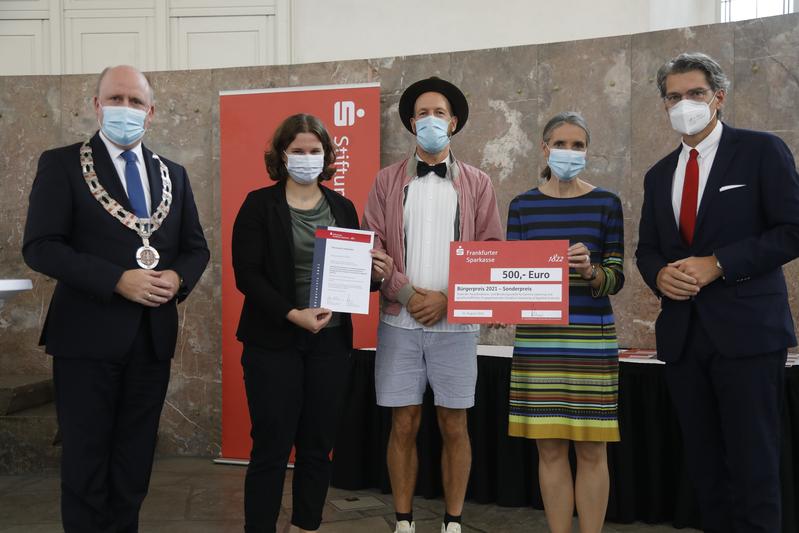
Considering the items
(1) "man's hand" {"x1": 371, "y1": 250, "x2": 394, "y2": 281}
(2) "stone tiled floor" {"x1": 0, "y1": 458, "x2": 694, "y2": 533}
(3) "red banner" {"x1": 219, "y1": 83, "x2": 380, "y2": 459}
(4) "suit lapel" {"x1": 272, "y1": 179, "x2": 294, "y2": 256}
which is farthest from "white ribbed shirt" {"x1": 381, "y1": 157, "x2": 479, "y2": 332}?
(3) "red banner" {"x1": 219, "y1": 83, "x2": 380, "y2": 459}

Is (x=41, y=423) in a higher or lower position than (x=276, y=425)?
lower

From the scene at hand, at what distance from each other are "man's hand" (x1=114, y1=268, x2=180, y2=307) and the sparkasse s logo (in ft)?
6.53

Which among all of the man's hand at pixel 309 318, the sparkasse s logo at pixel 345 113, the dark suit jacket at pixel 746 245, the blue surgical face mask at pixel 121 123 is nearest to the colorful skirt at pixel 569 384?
the dark suit jacket at pixel 746 245

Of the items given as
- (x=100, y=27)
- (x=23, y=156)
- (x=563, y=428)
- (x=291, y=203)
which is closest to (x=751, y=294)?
(x=563, y=428)

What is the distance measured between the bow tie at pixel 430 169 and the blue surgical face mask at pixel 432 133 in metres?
0.05

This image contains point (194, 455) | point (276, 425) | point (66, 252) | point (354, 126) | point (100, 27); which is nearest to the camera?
point (66, 252)

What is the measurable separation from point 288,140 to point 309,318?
62cm

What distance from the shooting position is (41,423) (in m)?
4.25

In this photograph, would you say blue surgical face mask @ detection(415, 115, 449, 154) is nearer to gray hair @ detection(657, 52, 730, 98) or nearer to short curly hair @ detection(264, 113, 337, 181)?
short curly hair @ detection(264, 113, 337, 181)

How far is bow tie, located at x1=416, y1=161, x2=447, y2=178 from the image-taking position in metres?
2.79

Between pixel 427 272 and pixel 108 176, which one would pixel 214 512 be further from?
pixel 108 176

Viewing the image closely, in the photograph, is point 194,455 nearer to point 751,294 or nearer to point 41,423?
point 41,423

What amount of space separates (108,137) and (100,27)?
5938mm

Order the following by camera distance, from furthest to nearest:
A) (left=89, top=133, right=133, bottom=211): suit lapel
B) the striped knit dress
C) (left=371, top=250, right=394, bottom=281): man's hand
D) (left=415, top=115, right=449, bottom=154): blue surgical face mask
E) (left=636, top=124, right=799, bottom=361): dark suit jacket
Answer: (left=415, top=115, right=449, bottom=154): blue surgical face mask < (left=371, top=250, right=394, bottom=281): man's hand < the striped knit dress < (left=89, top=133, right=133, bottom=211): suit lapel < (left=636, top=124, right=799, bottom=361): dark suit jacket
